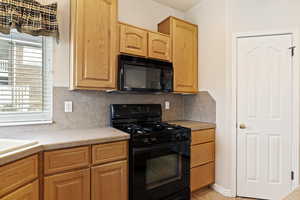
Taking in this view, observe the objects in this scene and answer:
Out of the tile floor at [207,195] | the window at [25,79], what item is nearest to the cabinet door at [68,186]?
the window at [25,79]

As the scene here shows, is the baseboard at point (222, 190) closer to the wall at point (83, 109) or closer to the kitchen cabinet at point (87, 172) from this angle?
the kitchen cabinet at point (87, 172)

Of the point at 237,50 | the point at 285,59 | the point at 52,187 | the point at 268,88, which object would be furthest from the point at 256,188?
the point at 52,187

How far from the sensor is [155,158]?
204cm

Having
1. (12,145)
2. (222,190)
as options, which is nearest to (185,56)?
(222,190)

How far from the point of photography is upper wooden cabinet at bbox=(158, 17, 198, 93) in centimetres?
268

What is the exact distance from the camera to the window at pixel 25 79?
1.88 meters

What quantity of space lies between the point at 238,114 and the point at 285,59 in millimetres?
842

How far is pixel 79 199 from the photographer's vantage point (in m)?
1.64

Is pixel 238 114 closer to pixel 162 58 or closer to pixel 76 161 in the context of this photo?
pixel 162 58

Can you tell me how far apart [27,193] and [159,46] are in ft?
6.71

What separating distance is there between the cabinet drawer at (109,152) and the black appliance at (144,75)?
0.64 metres

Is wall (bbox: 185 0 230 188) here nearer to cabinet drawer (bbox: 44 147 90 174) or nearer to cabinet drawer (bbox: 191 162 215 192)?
cabinet drawer (bbox: 191 162 215 192)

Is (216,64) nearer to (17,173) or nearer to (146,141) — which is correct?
(146,141)

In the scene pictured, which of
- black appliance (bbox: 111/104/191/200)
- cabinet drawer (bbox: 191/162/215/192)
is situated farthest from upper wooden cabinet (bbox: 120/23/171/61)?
cabinet drawer (bbox: 191/162/215/192)
